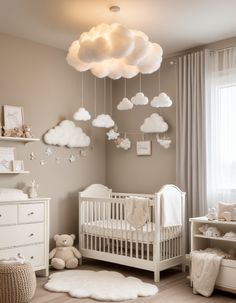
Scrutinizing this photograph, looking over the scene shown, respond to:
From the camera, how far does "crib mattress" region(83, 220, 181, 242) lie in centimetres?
417

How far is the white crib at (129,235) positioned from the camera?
4125mm

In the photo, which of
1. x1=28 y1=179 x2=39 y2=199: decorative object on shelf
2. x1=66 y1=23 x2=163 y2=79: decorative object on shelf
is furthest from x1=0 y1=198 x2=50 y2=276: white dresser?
x1=66 y1=23 x2=163 y2=79: decorative object on shelf

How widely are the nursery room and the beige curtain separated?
0.04 ft

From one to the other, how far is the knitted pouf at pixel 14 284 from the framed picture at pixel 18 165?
49.3 inches

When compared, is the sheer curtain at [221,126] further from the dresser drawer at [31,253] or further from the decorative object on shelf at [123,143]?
the dresser drawer at [31,253]

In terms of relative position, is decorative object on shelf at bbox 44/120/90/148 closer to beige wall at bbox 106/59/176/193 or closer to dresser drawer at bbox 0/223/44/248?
beige wall at bbox 106/59/176/193

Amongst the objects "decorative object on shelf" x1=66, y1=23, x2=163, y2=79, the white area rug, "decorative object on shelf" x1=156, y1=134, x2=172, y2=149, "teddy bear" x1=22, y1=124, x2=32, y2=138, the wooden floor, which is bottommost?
the wooden floor

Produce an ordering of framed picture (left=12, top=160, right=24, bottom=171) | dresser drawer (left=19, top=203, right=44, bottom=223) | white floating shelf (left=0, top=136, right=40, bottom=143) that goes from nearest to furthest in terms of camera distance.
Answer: dresser drawer (left=19, top=203, right=44, bottom=223) < white floating shelf (left=0, top=136, right=40, bottom=143) < framed picture (left=12, top=160, right=24, bottom=171)

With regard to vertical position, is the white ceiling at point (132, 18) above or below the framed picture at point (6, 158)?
above

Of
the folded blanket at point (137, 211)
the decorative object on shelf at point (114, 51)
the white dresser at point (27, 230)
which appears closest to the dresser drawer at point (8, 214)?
the white dresser at point (27, 230)

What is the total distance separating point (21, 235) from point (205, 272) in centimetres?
182

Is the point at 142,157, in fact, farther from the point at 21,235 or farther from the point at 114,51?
the point at 114,51

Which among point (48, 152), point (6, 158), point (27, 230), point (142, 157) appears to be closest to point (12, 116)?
point (6, 158)

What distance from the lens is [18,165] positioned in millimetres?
4363
